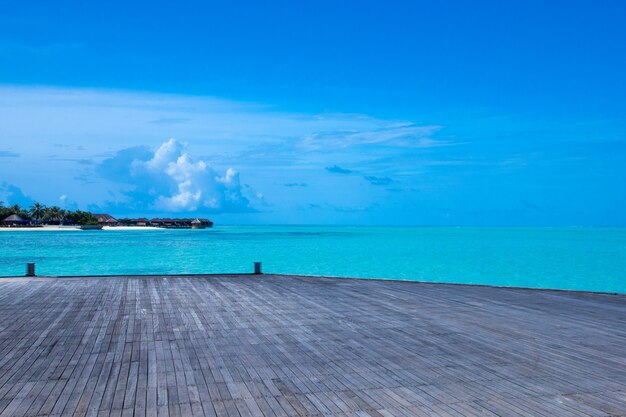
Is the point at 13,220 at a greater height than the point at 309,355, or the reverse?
the point at 13,220

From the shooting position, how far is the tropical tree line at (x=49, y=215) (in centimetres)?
11756

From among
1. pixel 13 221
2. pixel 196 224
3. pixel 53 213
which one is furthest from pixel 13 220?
pixel 196 224

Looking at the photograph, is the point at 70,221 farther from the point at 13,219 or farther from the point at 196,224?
the point at 196,224

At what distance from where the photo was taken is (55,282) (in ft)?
42.8

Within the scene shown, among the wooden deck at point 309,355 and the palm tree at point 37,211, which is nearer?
the wooden deck at point 309,355

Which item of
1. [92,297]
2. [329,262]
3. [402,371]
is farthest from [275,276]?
[329,262]

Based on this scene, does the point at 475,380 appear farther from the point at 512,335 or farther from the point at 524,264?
the point at 524,264

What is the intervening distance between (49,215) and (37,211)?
326cm

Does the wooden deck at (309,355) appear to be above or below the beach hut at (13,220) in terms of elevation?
below

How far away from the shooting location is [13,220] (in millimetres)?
113750

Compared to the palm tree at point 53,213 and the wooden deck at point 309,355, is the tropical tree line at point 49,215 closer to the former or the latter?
the palm tree at point 53,213

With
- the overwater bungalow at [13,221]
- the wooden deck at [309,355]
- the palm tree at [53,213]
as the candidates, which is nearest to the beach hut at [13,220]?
the overwater bungalow at [13,221]

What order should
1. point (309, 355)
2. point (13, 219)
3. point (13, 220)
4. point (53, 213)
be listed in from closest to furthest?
point (309, 355), point (13, 219), point (13, 220), point (53, 213)

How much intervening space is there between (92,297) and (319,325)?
5.25 metres
